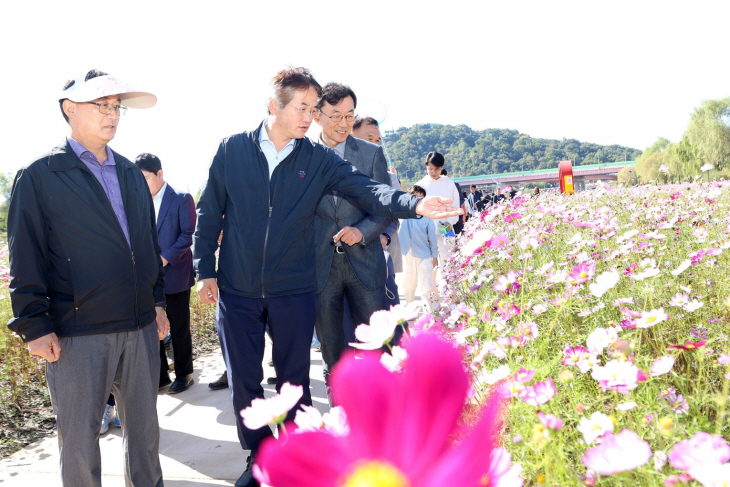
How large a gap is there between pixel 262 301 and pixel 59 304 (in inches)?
32.3

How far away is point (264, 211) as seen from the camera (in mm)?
2443

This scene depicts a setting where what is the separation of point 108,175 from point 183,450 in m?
1.69

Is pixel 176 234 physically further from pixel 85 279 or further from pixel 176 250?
pixel 85 279

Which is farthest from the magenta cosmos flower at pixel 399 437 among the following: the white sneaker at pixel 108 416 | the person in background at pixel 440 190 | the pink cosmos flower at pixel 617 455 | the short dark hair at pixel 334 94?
the person in background at pixel 440 190

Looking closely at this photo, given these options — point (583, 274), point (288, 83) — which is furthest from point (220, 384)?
point (583, 274)

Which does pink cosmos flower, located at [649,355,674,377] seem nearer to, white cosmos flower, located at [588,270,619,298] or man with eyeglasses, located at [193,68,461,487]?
white cosmos flower, located at [588,270,619,298]

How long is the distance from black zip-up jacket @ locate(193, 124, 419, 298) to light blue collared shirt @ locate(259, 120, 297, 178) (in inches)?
0.9

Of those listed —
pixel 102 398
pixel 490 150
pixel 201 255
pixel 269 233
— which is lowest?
pixel 102 398

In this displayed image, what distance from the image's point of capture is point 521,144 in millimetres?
107938

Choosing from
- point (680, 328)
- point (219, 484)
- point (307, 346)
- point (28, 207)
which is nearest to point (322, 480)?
point (28, 207)

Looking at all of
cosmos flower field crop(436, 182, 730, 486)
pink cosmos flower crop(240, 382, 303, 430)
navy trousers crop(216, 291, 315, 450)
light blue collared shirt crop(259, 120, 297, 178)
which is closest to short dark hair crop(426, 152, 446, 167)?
cosmos flower field crop(436, 182, 730, 486)

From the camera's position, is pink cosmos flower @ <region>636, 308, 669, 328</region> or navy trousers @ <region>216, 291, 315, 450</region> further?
navy trousers @ <region>216, 291, 315, 450</region>

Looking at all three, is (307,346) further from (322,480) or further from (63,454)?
(322,480)

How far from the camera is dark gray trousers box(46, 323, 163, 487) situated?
6.53ft
